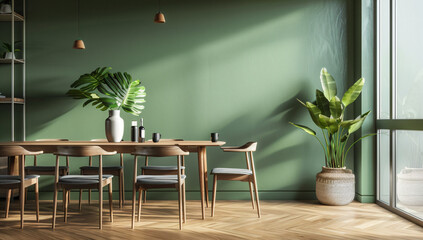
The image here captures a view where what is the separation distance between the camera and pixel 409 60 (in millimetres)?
4234

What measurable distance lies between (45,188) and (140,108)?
67.1 inches

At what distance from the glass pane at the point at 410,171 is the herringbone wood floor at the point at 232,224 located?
19 centimetres

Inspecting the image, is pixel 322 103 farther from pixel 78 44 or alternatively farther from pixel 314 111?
pixel 78 44

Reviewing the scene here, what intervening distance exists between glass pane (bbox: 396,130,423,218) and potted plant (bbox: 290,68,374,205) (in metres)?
0.58

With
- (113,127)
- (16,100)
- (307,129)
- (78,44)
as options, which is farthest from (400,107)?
(16,100)

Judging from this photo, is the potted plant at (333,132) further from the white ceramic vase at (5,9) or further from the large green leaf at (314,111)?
the white ceramic vase at (5,9)

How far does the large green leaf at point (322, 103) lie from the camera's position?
5.01 metres

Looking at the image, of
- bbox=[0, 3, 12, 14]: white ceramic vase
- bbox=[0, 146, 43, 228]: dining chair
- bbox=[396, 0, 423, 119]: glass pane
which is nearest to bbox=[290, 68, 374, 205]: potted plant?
bbox=[396, 0, 423, 119]: glass pane

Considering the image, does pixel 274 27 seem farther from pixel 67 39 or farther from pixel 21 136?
pixel 21 136

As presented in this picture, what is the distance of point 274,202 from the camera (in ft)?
16.9

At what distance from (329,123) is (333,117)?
0.47ft

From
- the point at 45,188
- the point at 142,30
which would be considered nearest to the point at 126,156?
the point at 45,188

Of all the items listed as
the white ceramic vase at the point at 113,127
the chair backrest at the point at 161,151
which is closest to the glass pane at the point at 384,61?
the chair backrest at the point at 161,151

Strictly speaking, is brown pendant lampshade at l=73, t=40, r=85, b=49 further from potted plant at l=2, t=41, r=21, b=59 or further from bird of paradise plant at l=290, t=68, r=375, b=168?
bird of paradise plant at l=290, t=68, r=375, b=168
